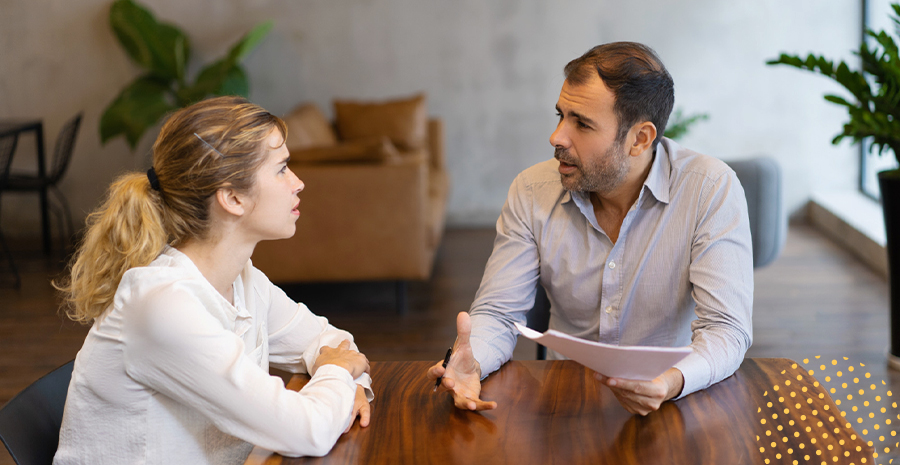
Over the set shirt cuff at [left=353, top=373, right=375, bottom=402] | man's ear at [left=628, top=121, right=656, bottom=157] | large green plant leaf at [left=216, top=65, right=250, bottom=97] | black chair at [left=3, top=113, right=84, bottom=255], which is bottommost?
black chair at [left=3, top=113, right=84, bottom=255]

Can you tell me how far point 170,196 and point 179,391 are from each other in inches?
12.7

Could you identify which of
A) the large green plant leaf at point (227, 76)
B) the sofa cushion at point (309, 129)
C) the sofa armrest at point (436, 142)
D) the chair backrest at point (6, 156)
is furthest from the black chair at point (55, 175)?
the sofa armrest at point (436, 142)

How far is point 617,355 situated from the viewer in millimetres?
1028

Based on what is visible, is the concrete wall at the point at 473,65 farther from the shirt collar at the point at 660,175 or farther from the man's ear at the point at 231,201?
→ the man's ear at the point at 231,201

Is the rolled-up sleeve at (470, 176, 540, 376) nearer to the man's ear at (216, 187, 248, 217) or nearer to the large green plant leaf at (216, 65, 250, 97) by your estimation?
the man's ear at (216, 187, 248, 217)

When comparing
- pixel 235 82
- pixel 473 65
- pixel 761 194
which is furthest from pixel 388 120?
pixel 761 194

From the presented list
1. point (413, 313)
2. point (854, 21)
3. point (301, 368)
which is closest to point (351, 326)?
point (413, 313)

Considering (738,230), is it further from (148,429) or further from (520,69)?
(520,69)

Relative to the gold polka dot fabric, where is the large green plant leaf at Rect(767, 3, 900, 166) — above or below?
above

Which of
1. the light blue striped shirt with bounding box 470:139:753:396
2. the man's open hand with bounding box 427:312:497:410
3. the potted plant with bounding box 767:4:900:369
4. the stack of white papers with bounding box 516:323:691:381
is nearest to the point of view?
the stack of white papers with bounding box 516:323:691:381

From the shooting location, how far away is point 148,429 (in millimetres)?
1156

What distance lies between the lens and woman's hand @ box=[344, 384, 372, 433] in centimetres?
116

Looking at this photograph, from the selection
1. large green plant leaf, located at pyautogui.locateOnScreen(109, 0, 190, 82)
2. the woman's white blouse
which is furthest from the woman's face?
large green plant leaf, located at pyautogui.locateOnScreen(109, 0, 190, 82)

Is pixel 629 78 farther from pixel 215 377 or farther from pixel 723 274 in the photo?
pixel 215 377
